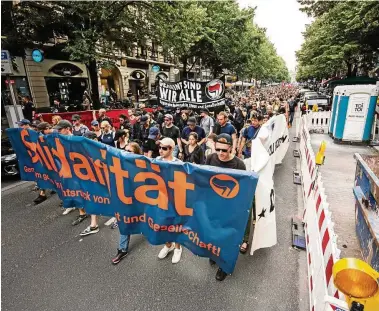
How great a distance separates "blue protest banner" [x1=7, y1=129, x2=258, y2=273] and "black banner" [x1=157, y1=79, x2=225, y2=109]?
5.15 meters

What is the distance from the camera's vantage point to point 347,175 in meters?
7.18

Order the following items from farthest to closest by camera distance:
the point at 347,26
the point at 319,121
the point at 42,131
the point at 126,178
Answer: the point at 319,121 → the point at 347,26 → the point at 42,131 → the point at 126,178

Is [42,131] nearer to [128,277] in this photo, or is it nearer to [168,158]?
[168,158]

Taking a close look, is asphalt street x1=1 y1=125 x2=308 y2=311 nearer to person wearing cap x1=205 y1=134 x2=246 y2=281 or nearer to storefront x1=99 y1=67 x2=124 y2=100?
person wearing cap x1=205 y1=134 x2=246 y2=281

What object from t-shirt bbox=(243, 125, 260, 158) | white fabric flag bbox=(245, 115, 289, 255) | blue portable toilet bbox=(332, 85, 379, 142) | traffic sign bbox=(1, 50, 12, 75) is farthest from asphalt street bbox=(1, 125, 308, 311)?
traffic sign bbox=(1, 50, 12, 75)

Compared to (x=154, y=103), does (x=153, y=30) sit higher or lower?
higher

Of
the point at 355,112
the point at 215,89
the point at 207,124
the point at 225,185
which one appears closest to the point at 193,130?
the point at 207,124

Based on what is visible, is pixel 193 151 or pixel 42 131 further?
pixel 42 131

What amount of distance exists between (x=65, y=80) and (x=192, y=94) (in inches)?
745

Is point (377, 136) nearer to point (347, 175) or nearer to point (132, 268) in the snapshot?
point (347, 175)

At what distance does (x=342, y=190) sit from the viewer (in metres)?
6.11

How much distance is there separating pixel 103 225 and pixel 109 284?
1.69 m

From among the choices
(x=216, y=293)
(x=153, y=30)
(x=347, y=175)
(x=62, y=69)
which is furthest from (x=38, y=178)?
(x=62, y=69)

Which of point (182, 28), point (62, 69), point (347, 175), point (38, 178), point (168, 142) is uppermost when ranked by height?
point (182, 28)
